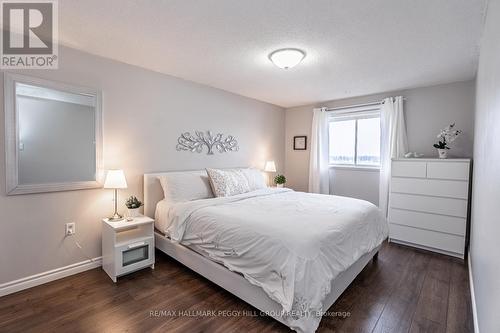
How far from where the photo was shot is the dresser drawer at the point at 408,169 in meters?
3.14

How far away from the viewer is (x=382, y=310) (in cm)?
191

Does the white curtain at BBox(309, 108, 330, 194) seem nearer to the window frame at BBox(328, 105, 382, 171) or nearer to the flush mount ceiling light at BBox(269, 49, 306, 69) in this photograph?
the window frame at BBox(328, 105, 382, 171)

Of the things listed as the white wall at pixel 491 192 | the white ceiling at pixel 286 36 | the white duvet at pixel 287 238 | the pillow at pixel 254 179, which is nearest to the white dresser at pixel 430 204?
the white duvet at pixel 287 238

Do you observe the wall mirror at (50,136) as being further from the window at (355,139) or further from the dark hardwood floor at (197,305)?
the window at (355,139)

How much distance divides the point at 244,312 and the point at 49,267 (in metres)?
1.99

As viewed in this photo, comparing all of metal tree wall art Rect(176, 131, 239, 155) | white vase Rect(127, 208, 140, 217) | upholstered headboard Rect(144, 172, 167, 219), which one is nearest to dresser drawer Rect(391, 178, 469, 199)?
metal tree wall art Rect(176, 131, 239, 155)

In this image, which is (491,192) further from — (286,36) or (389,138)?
(389,138)

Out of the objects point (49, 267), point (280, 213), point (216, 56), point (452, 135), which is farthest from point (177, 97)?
point (452, 135)

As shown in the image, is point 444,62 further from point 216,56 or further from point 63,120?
point 63,120

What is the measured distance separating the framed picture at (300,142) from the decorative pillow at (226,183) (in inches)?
78.9

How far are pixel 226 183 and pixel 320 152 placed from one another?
221 centimetres

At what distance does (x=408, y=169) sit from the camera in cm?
325

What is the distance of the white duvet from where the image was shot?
1.52 metres

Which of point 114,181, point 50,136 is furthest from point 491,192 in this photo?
point 50,136
